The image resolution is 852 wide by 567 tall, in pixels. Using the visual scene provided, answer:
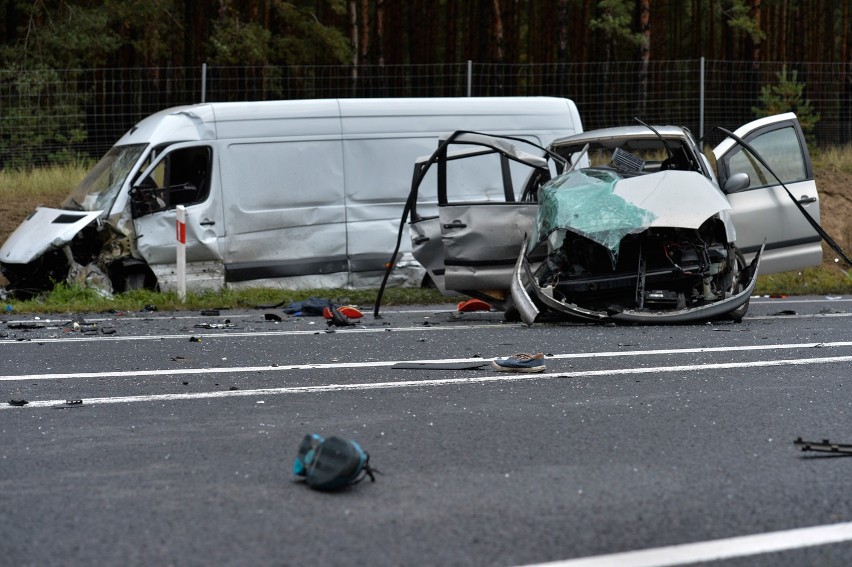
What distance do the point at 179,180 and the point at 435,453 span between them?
29.1ft

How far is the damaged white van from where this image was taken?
507 inches

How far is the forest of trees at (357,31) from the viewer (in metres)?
28.5

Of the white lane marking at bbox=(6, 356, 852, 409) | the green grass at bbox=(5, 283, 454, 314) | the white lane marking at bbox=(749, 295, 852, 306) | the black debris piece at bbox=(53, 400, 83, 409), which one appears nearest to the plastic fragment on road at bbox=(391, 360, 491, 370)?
the white lane marking at bbox=(6, 356, 852, 409)

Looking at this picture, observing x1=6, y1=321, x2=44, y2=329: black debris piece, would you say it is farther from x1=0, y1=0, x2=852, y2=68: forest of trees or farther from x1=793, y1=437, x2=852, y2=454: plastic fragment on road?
x1=0, y1=0, x2=852, y2=68: forest of trees

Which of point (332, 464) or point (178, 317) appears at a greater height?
point (332, 464)

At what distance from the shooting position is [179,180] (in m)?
13.2

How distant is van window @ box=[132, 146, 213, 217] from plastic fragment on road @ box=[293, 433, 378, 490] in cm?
883

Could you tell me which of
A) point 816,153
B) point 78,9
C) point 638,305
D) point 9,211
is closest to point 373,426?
point 638,305

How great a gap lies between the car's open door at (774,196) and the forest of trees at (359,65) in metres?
7.63

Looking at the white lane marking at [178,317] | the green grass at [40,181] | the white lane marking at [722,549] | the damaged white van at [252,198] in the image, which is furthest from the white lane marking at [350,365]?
the green grass at [40,181]

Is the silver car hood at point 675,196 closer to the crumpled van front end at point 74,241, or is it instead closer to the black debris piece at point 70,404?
the black debris piece at point 70,404

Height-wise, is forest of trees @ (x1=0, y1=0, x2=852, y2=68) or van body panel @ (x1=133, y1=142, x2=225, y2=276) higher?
forest of trees @ (x1=0, y1=0, x2=852, y2=68)

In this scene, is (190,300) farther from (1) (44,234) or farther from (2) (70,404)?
(2) (70,404)

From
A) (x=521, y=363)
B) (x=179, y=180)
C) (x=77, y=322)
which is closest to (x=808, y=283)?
(x=179, y=180)
